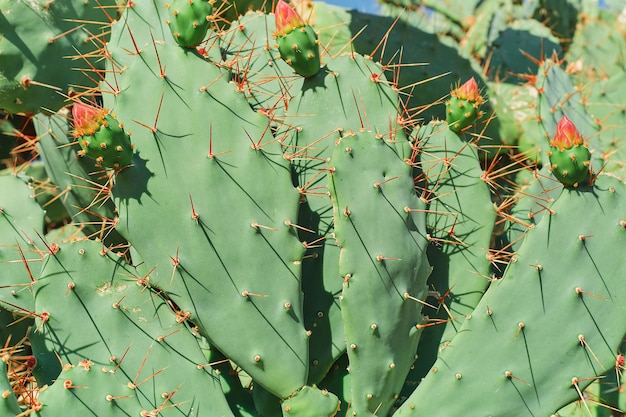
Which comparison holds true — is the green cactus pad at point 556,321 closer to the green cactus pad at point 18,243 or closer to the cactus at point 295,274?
the cactus at point 295,274

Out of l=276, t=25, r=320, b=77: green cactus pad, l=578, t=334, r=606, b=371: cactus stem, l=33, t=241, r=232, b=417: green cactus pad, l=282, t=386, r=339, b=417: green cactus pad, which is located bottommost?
l=282, t=386, r=339, b=417: green cactus pad

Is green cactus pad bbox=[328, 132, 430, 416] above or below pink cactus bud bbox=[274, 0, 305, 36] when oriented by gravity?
below

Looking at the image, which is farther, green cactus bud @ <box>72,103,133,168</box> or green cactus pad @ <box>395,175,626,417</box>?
green cactus pad @ <box>395,175,626,417</box>

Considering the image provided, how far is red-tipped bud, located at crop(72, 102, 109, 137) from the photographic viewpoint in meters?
1.61

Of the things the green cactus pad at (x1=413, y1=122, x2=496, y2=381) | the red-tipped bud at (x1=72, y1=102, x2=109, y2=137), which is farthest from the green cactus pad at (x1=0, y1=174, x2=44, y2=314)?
the green cactus pad at (x1=413, y1=122, x2=496, y2=381)

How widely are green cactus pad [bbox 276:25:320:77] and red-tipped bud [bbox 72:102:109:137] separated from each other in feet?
1.43

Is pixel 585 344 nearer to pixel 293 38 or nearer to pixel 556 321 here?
pixel 556 321

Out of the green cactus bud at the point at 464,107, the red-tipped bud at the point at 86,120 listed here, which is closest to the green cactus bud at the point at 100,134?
the red-tipped bud at the point at 86,120

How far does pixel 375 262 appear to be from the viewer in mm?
1699

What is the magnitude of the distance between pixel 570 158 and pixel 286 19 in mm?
661

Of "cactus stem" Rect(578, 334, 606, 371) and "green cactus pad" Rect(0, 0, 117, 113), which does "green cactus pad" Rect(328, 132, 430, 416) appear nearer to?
"cactus stem" Rect(578, 334, 606, 371)

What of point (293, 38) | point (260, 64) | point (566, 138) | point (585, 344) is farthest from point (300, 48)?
point (585, 344)

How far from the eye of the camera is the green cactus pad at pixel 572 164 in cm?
171

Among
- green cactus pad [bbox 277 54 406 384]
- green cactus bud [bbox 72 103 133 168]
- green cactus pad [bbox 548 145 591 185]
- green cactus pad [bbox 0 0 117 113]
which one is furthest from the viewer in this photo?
green cactus pad [bbox 0 0 117 113]
